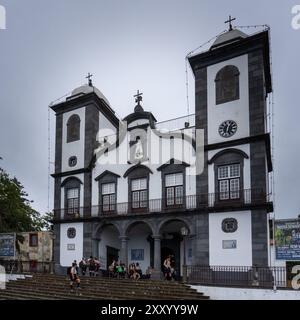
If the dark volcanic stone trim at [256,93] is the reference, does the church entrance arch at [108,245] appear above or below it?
below

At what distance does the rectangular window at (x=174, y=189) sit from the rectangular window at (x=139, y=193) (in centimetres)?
146

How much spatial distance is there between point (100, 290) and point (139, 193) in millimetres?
6957

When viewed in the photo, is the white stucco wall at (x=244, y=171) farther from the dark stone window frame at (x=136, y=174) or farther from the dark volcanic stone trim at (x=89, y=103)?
the dark volcanic stone trim at (x=89, y=103)

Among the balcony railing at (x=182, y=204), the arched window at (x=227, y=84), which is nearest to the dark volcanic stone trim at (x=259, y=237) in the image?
the balcony railing at (x=182, y=204)

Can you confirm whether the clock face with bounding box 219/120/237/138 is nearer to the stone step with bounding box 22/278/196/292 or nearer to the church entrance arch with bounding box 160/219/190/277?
the church entrance arch with bounding box 160/219/190/277

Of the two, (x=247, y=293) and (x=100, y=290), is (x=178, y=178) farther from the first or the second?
(x=247, y=293)

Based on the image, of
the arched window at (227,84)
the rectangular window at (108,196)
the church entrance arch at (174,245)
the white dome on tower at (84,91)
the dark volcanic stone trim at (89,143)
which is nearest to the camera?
the arched window at (227,84)

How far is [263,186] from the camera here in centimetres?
2217

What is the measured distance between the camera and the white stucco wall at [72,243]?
28.2 m

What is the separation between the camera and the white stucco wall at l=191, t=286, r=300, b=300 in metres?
17.9

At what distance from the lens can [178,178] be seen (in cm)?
2553

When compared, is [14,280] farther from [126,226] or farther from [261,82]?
[261,82]

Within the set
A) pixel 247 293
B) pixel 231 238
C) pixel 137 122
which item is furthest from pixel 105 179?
pixel 247 293
